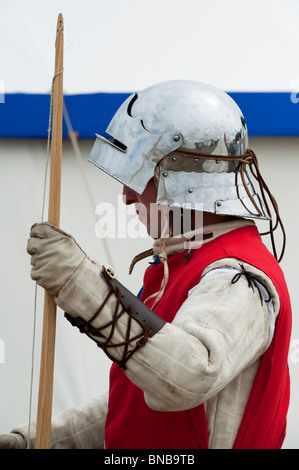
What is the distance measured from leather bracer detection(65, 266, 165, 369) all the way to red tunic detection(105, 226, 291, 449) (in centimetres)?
29

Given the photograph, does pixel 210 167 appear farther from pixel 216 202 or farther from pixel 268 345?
pixel 268 345

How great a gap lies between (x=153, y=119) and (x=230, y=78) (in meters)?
1.54

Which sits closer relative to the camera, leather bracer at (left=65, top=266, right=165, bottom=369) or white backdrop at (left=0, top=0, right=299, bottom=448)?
leather bracer at (left=65, top=266, right=165, bottom=369)

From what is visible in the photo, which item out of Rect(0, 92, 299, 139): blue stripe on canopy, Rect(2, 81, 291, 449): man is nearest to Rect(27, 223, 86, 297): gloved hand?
Rect(2, 81, 291, 449): man

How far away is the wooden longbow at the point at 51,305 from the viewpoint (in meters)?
1.92

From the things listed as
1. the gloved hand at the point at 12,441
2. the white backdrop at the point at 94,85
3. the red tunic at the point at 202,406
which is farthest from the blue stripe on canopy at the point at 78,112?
the gloved hand at the point at 12,441

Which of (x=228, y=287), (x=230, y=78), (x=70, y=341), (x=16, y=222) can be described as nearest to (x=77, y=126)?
(x=16, y=222)

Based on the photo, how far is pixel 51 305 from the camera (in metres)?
1.91

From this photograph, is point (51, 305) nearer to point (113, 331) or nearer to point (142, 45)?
point (113, 331)

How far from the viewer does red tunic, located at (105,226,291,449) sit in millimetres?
1954

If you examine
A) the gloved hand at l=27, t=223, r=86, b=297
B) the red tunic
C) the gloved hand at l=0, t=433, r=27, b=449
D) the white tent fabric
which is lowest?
the gloved hand at l=0, t=433, r=27, b=449

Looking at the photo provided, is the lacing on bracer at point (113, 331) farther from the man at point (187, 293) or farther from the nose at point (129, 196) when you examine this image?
the nose at point (129, 196)

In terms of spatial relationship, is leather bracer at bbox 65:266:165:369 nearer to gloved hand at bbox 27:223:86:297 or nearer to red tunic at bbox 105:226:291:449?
gloved hand at bbox 27:223:86:297

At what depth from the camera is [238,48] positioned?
3.62 m
